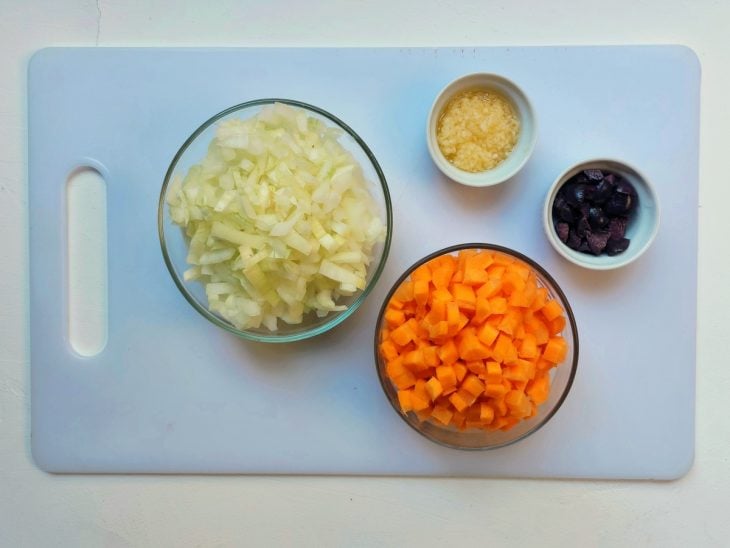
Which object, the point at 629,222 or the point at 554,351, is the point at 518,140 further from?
the point at 554,351

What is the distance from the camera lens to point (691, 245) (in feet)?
4.75

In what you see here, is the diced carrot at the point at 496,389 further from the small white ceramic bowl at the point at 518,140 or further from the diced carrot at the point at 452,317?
the small white ceramic bowl at the point at 518,140

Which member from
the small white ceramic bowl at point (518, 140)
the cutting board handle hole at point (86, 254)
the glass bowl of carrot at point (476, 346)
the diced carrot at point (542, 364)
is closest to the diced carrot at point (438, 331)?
the glass bowl of carrot at point (476, 346)

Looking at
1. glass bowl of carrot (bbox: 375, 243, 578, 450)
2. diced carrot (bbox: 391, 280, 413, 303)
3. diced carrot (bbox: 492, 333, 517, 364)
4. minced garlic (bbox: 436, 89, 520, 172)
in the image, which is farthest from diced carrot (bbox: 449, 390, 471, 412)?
minced garlic (bbox: 436, 89, 520, 172)

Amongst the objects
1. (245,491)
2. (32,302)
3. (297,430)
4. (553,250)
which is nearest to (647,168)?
(553,250)

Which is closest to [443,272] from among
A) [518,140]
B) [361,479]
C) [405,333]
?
[405,333]

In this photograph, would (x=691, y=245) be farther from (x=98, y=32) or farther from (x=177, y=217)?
(x=98, y=32)

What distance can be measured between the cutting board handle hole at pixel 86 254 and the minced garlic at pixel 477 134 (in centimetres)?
81

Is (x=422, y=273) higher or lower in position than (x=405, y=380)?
higher

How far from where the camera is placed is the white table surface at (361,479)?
147cm

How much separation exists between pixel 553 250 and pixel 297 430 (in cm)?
73

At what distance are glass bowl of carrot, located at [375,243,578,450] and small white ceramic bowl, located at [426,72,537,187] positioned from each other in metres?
0.16

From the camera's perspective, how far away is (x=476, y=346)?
3.85 feet

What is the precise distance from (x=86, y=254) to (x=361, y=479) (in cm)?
84
